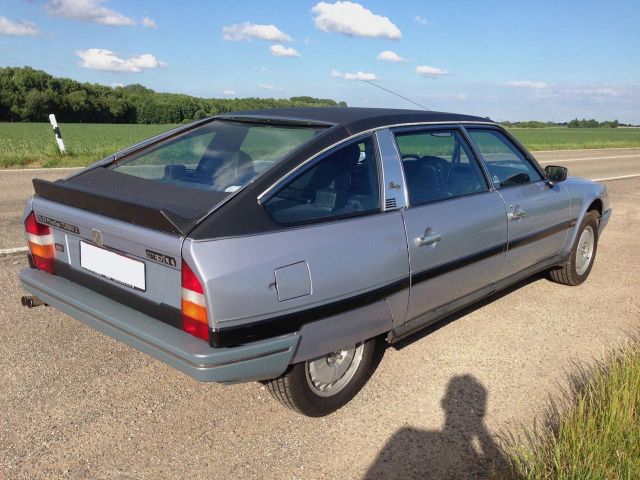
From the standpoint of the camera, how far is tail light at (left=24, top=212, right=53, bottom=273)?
3.01 meters

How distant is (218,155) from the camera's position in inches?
125

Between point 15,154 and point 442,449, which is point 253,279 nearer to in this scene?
point 442,449

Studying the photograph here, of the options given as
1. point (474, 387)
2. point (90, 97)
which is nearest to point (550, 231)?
point (474, 387)

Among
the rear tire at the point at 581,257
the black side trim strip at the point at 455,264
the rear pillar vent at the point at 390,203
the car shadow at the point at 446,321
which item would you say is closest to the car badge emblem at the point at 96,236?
the rear pillar vent at the point at 390,203

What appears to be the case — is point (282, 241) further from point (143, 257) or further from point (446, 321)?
point (446, 321)

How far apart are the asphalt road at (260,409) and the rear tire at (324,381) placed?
9cm

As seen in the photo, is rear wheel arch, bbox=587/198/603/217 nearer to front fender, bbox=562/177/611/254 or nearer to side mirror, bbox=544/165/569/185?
front fender, bbox=562/177/611/254

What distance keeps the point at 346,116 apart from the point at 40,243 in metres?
1.82

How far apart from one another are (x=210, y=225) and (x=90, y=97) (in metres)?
61.4

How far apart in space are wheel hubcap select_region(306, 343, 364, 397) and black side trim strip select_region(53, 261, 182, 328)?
2.35 ft

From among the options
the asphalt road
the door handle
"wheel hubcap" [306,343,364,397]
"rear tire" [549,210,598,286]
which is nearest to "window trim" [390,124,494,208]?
the door handle

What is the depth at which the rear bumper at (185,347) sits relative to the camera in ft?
7.47

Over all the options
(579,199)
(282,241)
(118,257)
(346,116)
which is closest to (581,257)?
(579,199)

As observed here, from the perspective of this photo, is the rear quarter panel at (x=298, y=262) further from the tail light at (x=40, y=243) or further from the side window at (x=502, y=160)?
the side window at (x=502, y=160)
